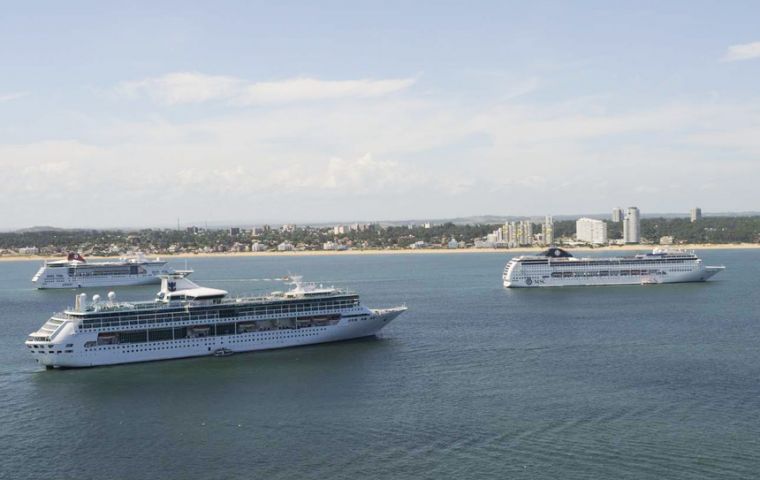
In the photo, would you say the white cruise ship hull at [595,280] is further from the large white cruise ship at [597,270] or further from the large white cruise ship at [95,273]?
the large white cruise ship at [95,273]

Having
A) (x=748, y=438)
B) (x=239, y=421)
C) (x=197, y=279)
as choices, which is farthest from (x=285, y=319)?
(x=197, y=279)

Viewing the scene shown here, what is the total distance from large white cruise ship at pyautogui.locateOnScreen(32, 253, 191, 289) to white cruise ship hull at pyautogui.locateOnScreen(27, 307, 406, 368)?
56.7m

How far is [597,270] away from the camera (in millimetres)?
92875

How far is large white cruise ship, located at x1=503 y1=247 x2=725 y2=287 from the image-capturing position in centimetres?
9144

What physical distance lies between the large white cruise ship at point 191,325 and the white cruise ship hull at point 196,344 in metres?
0.05

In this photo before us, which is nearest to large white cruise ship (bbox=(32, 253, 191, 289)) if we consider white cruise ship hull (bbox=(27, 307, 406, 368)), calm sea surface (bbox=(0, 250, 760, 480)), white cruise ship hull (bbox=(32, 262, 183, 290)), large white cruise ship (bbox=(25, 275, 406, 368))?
white cruise ship hull (bbox=(32, 262, 183, 290))

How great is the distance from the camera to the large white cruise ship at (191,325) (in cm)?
4391

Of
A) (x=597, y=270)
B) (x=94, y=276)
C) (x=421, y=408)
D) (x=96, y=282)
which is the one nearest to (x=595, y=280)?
(x=597, y=270)

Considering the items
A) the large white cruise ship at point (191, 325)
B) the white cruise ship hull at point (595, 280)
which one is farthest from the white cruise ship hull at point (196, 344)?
the white cruise ship hull at point (595, 280)

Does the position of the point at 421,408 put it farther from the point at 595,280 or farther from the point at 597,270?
the point at 597,270

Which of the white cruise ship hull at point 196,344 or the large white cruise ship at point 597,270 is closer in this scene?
the white cruise ship hull at point 196,344

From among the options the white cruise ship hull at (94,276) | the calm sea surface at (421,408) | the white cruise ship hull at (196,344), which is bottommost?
the calm sea surface at (421,408)

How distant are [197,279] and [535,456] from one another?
95.1 meters

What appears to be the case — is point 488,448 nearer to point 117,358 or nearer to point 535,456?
point 535,456
